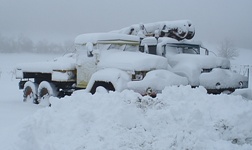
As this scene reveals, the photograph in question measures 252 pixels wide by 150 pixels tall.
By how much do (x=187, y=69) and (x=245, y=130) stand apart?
4.67 meters

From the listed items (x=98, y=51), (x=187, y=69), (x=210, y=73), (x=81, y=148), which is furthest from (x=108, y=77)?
(x=81, y=148)

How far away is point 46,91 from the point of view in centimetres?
1115

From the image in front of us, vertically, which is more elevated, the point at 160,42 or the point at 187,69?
the point at 160,42

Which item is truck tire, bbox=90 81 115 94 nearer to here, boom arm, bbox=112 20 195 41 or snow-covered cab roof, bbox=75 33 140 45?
snow-covered cab roof, bbox=75 33 140 45

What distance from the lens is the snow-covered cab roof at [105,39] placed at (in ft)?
31.2

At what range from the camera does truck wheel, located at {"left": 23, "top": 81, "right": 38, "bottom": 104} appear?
38.1ft

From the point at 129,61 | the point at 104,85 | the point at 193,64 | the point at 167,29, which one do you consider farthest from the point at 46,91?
the point at 193,64

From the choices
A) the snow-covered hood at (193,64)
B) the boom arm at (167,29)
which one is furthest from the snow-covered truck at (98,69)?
the boom arm at (167,29)

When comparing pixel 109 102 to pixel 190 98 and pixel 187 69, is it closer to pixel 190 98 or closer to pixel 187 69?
pixel 190 98

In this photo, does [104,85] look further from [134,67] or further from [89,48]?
[89,48]

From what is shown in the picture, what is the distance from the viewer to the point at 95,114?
4918 mm

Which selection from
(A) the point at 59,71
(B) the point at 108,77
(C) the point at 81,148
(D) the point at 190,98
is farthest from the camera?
(A) the point at 59,71

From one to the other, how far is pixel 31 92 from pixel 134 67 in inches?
224

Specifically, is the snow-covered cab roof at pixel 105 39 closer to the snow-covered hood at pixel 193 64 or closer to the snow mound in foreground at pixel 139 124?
the snow-covered hood at pixel 193 64
